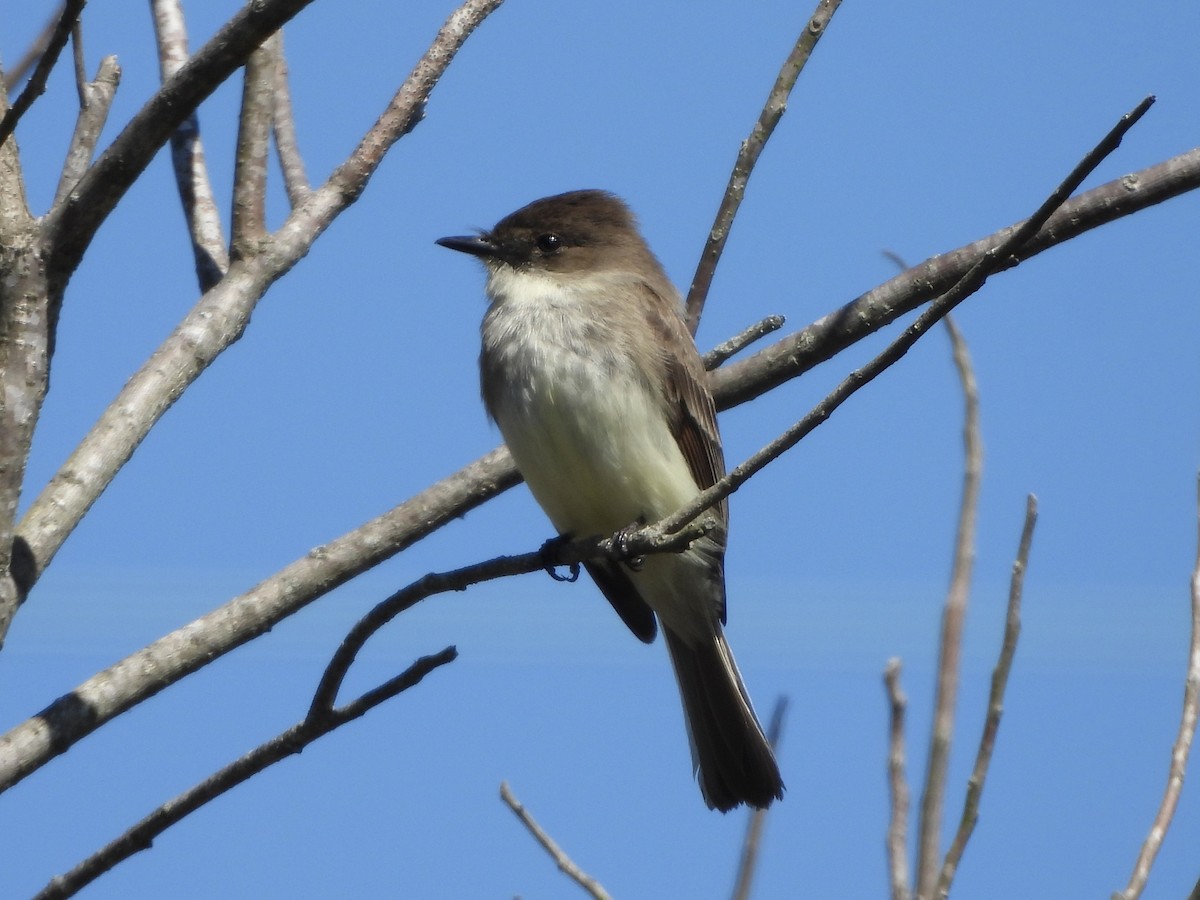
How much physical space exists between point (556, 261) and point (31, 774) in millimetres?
3314

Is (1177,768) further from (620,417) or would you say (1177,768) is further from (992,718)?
(620,417)

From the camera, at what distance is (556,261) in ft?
20.2

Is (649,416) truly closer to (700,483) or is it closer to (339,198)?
(700,483)

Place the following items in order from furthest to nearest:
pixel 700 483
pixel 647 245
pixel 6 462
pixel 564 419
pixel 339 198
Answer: pixel 647 245 → pixel 700 483 → pixel 564 419 → pixel 339 198 → pixel 6 462

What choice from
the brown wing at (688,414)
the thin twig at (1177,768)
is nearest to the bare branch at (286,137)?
the brown wing at (688,414)

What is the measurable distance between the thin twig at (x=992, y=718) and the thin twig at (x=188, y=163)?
8.77ft

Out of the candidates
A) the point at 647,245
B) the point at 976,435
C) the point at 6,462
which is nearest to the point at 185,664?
the point at 6,462

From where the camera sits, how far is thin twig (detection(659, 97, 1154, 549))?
3074mm

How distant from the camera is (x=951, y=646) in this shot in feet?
12.6

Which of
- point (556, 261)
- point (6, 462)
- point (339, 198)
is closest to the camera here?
point (6, 462)

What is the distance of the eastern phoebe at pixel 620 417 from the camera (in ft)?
17.0

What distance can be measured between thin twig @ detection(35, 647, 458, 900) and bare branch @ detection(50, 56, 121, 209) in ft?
5.66

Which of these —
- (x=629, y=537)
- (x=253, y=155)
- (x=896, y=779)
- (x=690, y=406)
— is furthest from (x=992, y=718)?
(x=253, y=155)

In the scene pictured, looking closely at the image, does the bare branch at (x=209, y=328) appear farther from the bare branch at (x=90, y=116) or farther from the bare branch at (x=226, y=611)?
the bare branch at (x=90, y=116)
